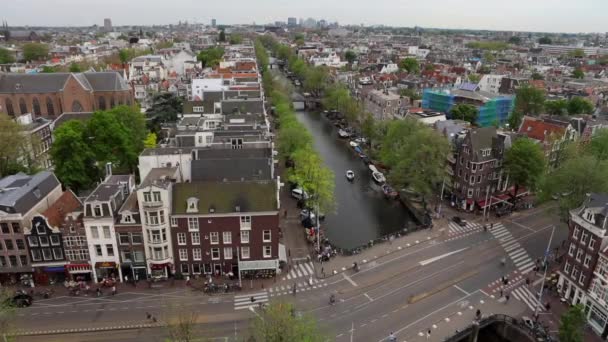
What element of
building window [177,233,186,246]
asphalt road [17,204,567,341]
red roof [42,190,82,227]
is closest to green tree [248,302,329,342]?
asphalt road [17,204,567,341]

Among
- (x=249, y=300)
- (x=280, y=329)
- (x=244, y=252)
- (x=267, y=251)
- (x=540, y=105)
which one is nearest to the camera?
(x=280, y=329)

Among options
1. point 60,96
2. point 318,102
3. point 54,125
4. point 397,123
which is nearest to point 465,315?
point 397,123

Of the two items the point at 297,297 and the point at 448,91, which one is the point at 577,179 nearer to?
the point at 297,297

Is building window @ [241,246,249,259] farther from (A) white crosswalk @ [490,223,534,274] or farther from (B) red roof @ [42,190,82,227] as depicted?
(A) white crosswalk @ [490,223,534,274]

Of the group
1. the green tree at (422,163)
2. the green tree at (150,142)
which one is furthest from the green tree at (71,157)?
the green tree at (422,163)

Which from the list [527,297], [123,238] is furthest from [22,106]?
[527,297]

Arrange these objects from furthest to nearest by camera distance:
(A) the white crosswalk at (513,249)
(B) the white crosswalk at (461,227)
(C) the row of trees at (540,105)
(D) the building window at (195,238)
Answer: (C) the row of trees at (540,105), (B) the white crosswalk at (461,227), (A) the white crosswalk at (513,249), (D) the building window at (195,238)

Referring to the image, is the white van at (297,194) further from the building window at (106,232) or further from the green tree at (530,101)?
the green tree at (530,101)

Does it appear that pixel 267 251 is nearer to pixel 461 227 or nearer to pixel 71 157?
pixel 461 227
